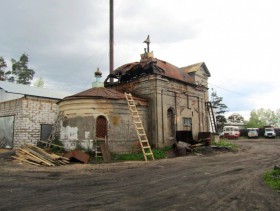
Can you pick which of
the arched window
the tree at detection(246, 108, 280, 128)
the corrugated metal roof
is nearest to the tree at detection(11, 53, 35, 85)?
the corrugated metal roof

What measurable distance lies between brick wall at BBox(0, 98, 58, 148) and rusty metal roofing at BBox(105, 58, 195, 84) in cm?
621

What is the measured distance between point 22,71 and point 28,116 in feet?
144

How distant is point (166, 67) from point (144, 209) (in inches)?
691

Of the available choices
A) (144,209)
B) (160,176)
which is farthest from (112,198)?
(160,176)

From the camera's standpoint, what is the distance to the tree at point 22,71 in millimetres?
58938

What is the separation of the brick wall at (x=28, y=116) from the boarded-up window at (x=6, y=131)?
0.51 m

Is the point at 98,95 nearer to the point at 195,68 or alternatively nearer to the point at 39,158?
the point at 39,158

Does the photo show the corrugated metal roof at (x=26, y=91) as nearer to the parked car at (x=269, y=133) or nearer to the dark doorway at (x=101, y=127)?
the dark doorway at (x=101, y=127)

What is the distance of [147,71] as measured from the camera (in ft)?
67.5

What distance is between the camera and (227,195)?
7012 millimetres

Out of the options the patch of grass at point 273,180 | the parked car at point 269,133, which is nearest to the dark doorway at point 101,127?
the patch of grass at point 273,180

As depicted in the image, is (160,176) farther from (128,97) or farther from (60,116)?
(60,116)

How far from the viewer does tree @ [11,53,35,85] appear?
58.9m

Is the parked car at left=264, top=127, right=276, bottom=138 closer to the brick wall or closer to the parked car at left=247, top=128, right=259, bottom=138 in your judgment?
the parked car at left=247, top=128, right=259, bottom=138
